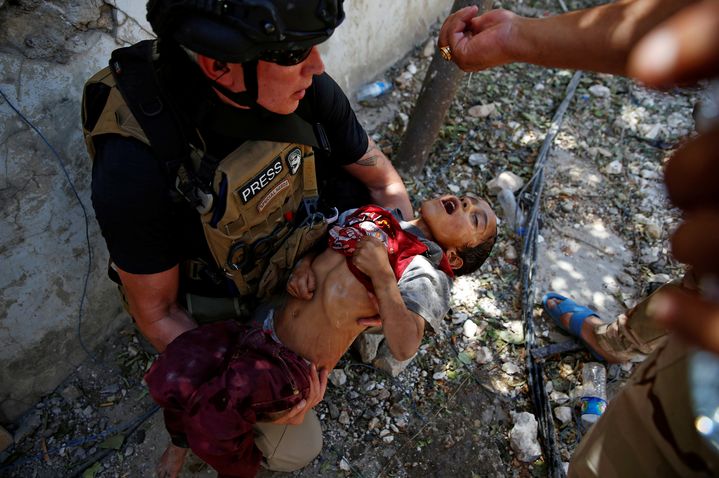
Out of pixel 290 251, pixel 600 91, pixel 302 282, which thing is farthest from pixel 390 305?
pixel 600 91

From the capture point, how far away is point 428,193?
4.51 m

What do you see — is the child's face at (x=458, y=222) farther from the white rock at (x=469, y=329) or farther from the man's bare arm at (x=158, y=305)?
the man's bare arm at (x=158, y=305)

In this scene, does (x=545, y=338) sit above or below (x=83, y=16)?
below

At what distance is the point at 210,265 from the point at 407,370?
5.30ft

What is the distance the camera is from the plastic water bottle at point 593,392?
3.31 m

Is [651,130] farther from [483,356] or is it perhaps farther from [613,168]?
[483,356]

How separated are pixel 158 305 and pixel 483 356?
7.36ft

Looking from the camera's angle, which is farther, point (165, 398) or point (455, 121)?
point (455, 121)

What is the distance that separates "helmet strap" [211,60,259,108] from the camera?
2.14 metres

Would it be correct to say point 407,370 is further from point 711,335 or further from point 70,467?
point 711,335

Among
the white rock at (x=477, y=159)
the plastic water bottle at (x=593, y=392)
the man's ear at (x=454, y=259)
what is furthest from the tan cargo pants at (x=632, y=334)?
the white rock at (x=477, y=159)

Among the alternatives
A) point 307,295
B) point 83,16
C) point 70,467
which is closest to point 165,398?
point 307,295

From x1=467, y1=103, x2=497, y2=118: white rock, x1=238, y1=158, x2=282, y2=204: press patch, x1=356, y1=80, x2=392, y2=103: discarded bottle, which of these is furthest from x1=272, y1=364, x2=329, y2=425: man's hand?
x1=467, y1=103, x2=497, y2=118: white rock

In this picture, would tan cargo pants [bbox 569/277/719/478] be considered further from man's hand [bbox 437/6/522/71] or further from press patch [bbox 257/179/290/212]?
press patch [bbox 257/179/290/212]
